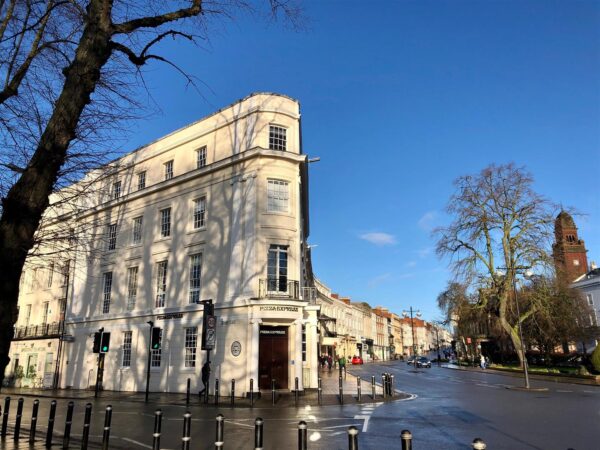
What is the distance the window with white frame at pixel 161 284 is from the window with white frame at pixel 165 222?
6.11 ft

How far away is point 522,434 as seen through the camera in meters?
10.5

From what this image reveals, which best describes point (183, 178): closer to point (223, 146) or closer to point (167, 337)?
point (223, 146)

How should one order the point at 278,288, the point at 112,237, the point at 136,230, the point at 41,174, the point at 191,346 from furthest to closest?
the point at 112,237
the point at 136,230
the point at 191,346
the point at 278,288
the point at 41,174

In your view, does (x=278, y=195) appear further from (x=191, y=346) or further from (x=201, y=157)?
(x=191, y=346)

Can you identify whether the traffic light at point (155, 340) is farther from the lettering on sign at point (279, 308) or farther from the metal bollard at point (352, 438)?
the metal bollard at point (352, 438)

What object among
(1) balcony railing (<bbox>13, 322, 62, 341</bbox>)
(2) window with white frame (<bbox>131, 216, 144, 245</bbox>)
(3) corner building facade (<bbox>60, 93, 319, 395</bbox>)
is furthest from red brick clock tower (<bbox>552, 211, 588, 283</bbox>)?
(1) balcony railing (<bbox>13, 322, 62, 341</bbox>)

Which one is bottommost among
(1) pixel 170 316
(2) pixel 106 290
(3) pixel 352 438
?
(3) pixel 352 438

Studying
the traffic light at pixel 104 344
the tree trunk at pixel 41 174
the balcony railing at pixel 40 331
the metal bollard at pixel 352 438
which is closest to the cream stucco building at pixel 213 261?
the balcony railing at pixel 40 331

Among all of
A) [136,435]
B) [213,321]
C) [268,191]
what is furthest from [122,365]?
[136,435]

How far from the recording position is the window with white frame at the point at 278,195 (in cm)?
2536

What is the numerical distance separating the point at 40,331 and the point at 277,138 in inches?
998

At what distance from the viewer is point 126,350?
93.5 feet

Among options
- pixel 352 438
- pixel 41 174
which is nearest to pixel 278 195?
pixel 41 174

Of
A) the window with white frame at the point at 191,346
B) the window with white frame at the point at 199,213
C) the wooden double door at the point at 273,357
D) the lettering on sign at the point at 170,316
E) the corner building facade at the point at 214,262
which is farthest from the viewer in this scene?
the window with white frame at the point at 199,213
